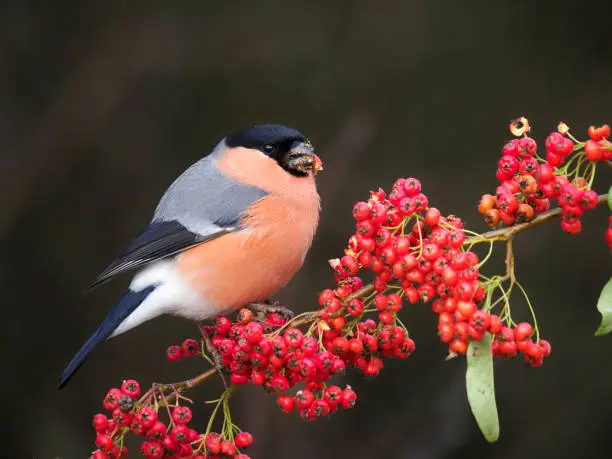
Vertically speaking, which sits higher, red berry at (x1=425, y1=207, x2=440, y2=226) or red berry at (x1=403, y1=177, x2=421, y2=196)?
red berry at (x1=403, y1=177, x2=421, y2=196)

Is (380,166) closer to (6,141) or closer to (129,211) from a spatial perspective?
(129,211)

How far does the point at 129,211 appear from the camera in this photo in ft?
14.9

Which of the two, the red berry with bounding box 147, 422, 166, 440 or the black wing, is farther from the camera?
the black wing

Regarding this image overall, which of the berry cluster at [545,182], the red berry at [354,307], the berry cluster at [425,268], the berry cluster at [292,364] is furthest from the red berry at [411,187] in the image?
the berry cluster at [292,364]

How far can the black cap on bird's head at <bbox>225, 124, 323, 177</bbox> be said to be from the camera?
2.87 m

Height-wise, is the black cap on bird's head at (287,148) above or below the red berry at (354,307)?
above

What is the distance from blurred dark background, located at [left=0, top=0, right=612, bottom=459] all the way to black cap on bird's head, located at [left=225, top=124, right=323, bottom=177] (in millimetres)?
1295

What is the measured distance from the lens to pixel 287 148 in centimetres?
290

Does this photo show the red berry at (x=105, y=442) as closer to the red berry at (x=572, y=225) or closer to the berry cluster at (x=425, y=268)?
the berry cluster at (x=425, y=268)

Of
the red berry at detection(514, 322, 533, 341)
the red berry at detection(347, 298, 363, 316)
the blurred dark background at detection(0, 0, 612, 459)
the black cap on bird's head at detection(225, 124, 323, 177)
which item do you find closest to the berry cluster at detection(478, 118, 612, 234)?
the red berry at detection(514, 322, 533, 341)

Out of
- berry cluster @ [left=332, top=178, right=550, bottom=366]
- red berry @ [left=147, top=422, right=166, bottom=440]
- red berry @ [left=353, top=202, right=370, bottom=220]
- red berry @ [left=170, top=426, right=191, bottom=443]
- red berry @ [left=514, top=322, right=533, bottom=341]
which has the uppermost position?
red berry @ [left=353, top=202, right=370, bottom=220]

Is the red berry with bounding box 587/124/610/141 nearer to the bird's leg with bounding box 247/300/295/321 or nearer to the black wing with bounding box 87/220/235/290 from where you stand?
the bird's leg with bounding box 247/300/295/321

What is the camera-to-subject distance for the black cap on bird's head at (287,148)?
2865 millimetres

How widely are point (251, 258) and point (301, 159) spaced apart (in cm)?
37
